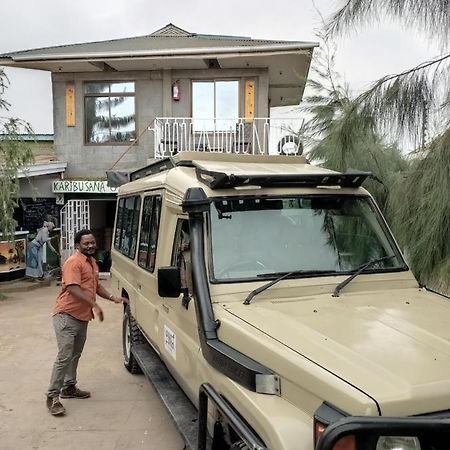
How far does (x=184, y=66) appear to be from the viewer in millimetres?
14609

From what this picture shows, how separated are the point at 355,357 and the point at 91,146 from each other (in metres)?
13.9

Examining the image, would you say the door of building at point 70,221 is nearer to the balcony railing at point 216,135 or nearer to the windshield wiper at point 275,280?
the balcony railing at point 216,135

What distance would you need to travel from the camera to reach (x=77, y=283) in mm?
5043

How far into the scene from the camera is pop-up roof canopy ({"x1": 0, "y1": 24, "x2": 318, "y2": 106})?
44.0 ft

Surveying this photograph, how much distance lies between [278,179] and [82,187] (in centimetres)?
1137

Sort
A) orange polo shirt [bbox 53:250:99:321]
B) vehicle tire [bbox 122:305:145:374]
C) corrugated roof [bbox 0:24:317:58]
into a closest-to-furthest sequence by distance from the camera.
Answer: orange polo shirt [bbox 53:250:99:321], vehicle tire [bbox 122:305:145:374], corrugated roof [bbox 0:24:317:58]

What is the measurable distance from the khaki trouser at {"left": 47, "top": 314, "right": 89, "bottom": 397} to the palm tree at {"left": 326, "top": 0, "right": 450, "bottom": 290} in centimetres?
312

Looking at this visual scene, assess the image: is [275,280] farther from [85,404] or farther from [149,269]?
[85,404]

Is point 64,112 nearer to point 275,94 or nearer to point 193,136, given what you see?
point 193,136

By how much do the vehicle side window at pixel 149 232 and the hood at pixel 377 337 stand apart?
1809mm

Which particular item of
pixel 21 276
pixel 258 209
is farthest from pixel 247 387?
pixel 21 276

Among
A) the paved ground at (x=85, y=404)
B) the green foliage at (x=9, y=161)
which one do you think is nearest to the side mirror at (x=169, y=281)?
the paved ground at (x=85, y=404)

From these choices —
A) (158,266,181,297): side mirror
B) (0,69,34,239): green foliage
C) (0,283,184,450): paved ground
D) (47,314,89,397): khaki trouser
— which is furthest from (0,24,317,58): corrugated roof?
(158,266,181,297): side mirror

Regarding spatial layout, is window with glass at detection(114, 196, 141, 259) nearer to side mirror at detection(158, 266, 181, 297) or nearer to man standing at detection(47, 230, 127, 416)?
man standing at detection(47, 230, 127, 416)
